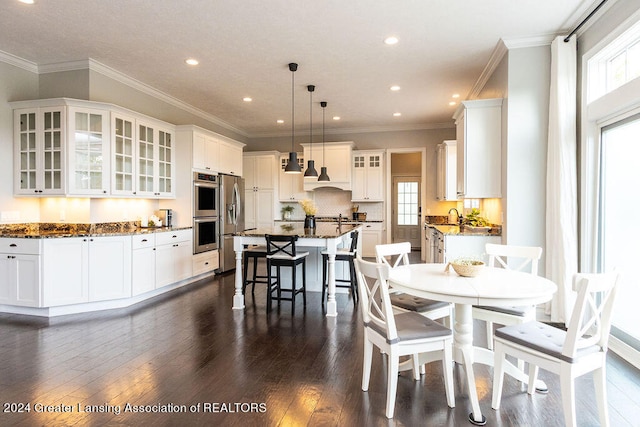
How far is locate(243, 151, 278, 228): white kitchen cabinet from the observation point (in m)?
8.15

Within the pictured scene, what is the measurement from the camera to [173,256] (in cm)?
514

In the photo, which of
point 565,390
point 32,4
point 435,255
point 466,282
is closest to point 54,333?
point 32,4

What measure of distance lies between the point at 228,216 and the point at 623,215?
5.47 metres

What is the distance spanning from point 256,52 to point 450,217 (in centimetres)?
524

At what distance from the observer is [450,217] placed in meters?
7.48

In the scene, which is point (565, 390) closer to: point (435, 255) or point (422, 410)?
point (422, 410)

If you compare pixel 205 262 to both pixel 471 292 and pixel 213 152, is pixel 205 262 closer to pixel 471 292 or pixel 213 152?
pixel 213 152

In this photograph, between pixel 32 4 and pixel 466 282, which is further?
pixel 32 4

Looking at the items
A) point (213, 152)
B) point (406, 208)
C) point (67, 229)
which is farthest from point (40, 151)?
point (406, 208)

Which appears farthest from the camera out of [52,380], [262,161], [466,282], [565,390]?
[262,161]

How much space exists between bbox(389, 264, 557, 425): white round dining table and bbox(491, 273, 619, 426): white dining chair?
7.8 inches

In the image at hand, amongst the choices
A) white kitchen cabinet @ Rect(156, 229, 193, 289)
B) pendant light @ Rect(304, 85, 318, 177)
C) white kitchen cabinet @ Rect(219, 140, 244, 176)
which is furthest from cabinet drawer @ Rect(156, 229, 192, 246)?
pendant light @ Rect(304, 85, 318, 177)

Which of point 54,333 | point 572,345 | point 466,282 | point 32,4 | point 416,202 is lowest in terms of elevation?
point 54,333

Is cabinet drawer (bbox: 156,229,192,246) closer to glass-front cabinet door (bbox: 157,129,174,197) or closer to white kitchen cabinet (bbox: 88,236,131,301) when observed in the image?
white kitchen cabinet (bbox: 88,236,131,301)
